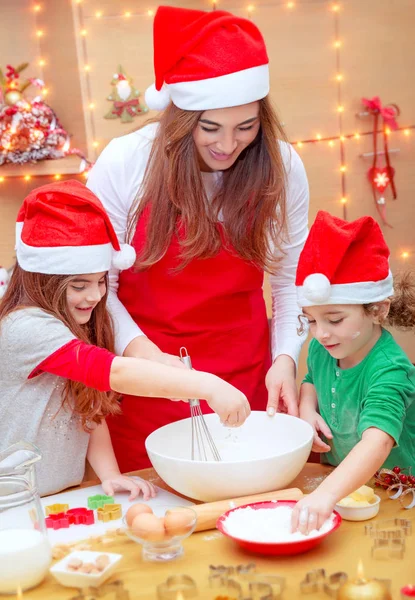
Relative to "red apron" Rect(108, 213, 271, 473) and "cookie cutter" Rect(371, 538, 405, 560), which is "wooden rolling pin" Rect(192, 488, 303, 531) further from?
"red apron" Rect(108, 213, 271, 473)

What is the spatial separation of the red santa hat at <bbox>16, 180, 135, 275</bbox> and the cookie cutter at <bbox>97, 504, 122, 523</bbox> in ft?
1.41

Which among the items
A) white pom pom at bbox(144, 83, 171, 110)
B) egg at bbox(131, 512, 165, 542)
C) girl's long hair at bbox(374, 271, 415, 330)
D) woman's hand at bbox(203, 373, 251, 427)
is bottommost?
egg at bbox(131, 512, 165, 542)

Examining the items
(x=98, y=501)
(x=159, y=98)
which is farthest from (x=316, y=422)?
(x=159, y=98)

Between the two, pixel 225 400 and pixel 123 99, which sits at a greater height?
pixel 123 99

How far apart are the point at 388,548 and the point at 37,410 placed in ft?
2.33

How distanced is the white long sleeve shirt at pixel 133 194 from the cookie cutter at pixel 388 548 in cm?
64

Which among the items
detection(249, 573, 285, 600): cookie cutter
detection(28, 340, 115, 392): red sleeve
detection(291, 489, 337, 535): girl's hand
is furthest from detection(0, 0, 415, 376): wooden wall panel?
detection(249, 573, 285, 600): cookie cutter

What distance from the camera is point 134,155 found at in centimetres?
169

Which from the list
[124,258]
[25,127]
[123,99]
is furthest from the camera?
[123,99]

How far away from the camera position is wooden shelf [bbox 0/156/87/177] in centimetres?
293

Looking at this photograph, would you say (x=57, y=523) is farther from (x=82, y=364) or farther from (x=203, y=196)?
(x=203, y=196)

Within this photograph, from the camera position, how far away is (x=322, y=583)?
99 centimetres

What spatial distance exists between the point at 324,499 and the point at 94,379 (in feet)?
1.46

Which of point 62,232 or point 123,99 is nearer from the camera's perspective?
point 62,232
